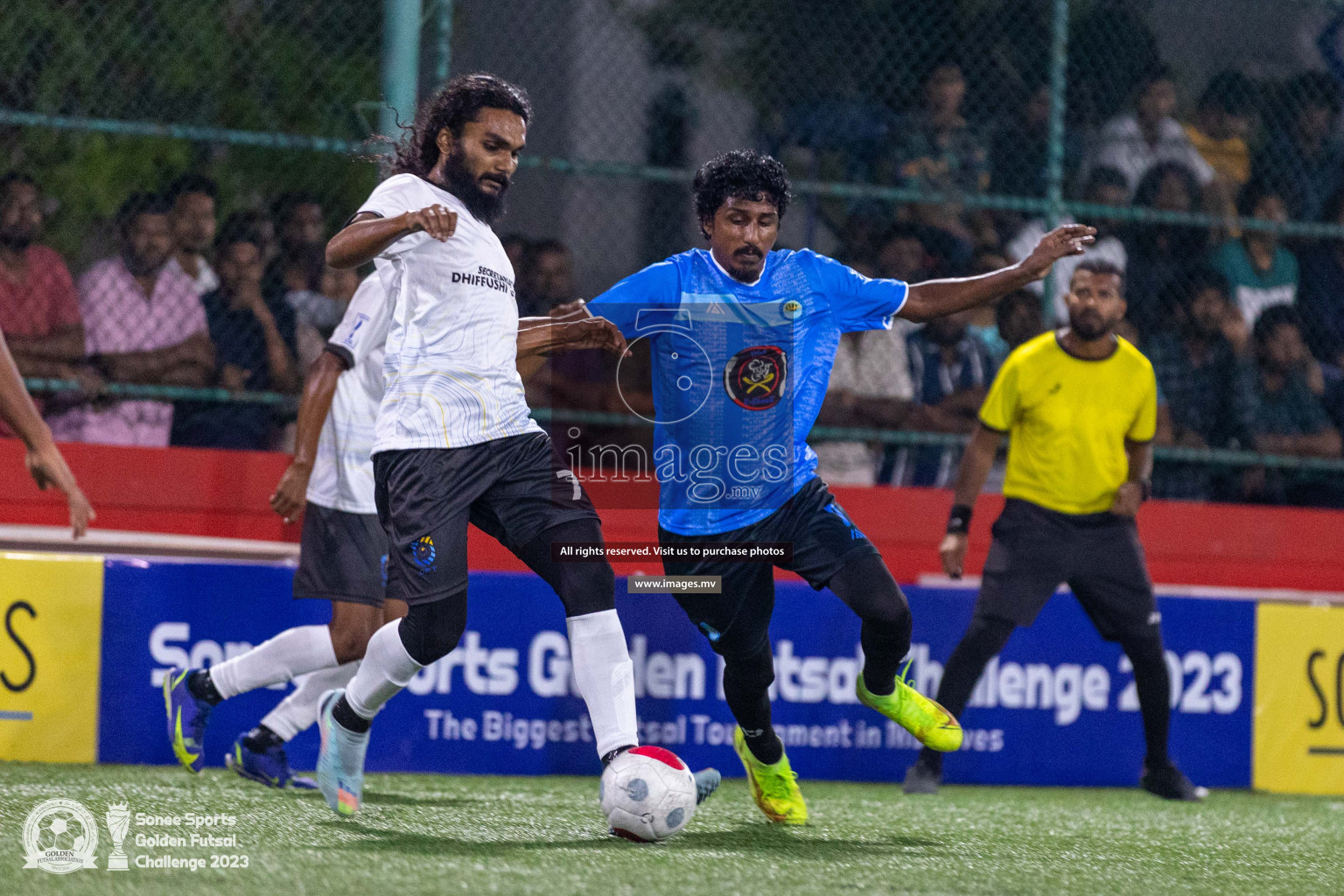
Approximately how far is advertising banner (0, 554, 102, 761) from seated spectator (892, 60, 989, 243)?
14.9ft

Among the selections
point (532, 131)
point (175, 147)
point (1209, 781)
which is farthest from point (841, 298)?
point (532, 131)

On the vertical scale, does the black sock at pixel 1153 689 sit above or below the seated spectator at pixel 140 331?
below

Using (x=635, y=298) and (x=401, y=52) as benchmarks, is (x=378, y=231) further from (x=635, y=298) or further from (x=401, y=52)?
(x=401, y=52)

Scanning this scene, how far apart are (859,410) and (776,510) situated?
3.05 m

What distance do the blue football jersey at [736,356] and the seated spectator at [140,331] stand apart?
2853mm

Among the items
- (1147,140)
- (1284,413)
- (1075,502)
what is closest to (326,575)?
(1075,502)

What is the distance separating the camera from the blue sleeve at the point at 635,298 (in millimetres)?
5047

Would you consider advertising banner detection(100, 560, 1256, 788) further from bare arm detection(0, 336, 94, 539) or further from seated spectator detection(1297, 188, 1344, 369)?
bare arm detection(0, 336, 94, 539)

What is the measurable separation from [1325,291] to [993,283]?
466cm

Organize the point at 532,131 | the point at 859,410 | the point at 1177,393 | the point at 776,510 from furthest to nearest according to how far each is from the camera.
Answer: the point at 532,131, the point at 1177,393, the point at 859,410, the point at 776,510

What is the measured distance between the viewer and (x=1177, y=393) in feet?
28.1

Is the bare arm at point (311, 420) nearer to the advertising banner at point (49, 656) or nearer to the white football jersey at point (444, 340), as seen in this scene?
the white football jersey at point (444, 340)

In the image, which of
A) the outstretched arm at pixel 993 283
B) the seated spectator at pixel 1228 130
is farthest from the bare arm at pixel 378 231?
the seated spectator at pixel 1228 130

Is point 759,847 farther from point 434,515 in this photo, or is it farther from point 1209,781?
point 1209,781
